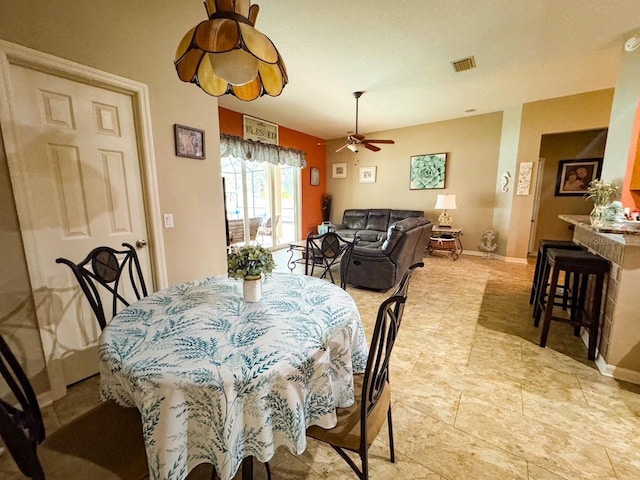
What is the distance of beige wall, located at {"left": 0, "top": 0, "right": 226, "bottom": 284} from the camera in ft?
5.16

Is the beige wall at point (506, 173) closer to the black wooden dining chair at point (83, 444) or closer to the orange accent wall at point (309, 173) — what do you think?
the orange accent wall at point (309, 173)

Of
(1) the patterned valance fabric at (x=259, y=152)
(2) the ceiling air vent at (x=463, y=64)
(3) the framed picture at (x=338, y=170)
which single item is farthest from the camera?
(3) the framed picture at (x=338, y=170)

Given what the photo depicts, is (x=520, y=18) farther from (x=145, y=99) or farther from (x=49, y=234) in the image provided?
(x=49, y=234)

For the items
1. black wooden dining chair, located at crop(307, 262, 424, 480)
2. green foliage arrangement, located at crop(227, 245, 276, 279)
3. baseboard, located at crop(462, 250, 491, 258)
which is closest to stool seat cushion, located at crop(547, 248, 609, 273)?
black wooden dining chair, located at crop(307, 262, 424, 480)

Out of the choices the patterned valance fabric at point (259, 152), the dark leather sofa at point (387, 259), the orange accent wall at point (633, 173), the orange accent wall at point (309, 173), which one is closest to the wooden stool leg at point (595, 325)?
the orange accent wall at point (633, 173)

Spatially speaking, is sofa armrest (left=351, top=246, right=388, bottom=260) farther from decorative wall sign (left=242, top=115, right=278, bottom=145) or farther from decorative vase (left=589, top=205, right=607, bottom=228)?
decorative wall sign (left=242, top=115, right=278, bottom=145)

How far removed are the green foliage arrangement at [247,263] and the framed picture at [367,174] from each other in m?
5.92

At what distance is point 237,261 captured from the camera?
1.34 m

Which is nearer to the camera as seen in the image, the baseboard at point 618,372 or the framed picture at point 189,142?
the baseboard at point 618,372

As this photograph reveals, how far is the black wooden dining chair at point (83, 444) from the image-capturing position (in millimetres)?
813

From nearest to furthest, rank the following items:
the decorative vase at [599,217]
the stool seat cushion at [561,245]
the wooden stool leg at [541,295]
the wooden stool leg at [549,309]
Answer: the wooden stool leg at [549,309] → the decorative vase at [599,217] → the wooden stool leg at [541,295] → the stool seat cushion at [561,245]

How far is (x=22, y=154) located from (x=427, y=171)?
20.3 ft

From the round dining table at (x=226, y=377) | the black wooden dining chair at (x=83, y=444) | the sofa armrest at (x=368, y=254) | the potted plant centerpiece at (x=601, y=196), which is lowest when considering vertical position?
the black wooden dining chair at (x=83, y=444)

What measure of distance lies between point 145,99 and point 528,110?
5688 mm
